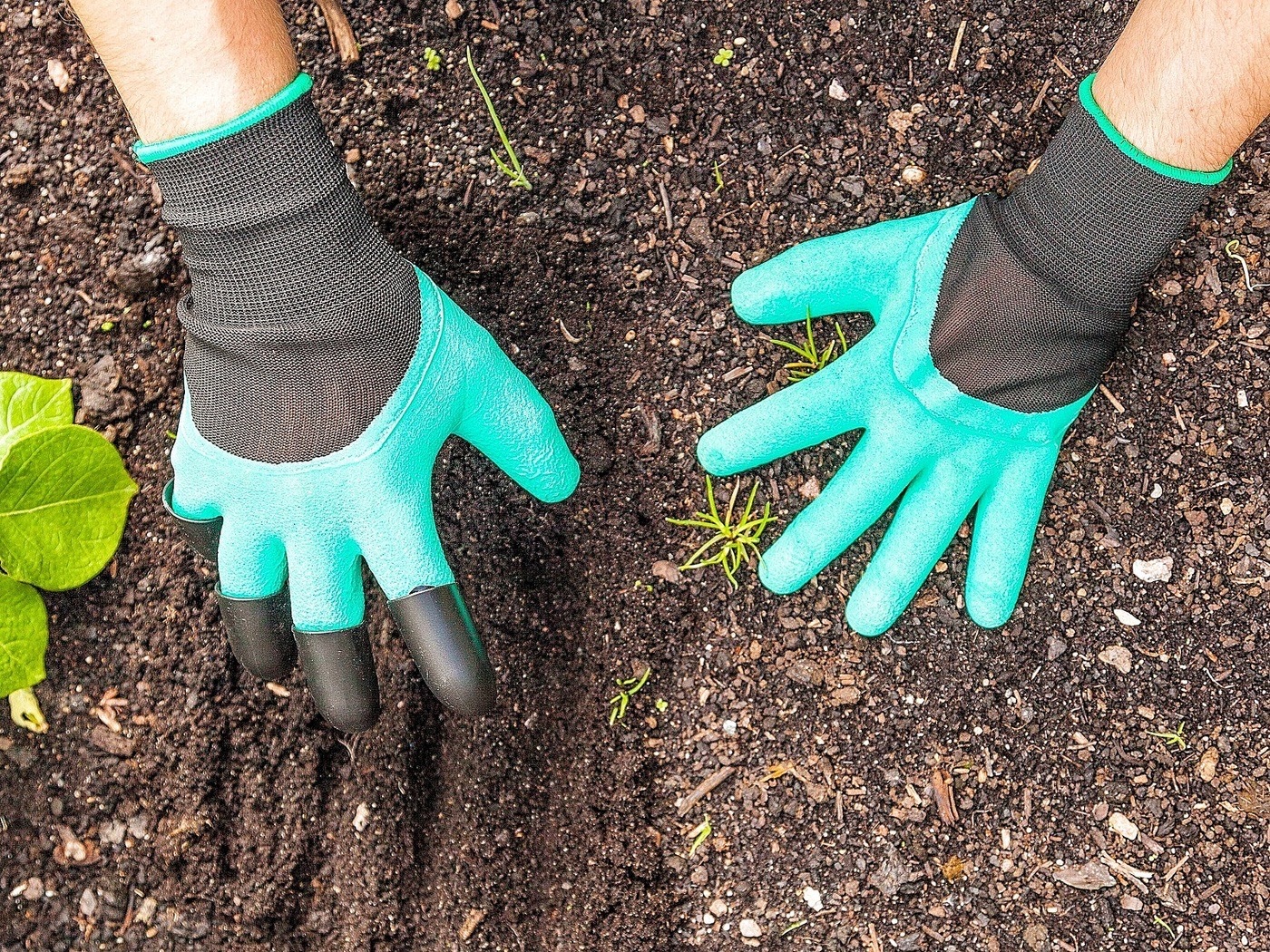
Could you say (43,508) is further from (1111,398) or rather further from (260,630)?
(1111,398)

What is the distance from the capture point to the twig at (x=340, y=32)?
1.69 metres

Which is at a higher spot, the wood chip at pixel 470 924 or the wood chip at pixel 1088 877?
the wood chip at pixel 470 924

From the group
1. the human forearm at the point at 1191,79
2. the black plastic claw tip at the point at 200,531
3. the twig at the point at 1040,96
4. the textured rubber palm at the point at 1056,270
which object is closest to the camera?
the human forearm at the point at 1191,79

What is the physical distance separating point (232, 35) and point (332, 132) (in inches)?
13.1

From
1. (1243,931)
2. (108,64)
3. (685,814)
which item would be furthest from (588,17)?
(1243,931)

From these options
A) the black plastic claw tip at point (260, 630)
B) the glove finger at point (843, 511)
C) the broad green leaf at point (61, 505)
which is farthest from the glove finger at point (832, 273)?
the broad green leaf at point (61, 505)

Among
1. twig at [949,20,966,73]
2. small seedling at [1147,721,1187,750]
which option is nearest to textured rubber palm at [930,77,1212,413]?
twig at [949,20,966,73]

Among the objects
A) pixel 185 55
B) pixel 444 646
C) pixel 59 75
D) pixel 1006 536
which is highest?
pixel 185 55

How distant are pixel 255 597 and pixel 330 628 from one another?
133 millimetres

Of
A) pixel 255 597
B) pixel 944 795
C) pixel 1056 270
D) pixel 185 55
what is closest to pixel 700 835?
pixel 944 795

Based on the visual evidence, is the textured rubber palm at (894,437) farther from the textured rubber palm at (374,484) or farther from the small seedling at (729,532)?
the textured rubber palm at (374,484)

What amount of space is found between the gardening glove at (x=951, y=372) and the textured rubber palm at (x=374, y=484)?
33 centimetres

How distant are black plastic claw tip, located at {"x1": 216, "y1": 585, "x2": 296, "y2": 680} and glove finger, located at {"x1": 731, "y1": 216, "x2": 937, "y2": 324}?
2.65 ft

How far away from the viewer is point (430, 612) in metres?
1.48
